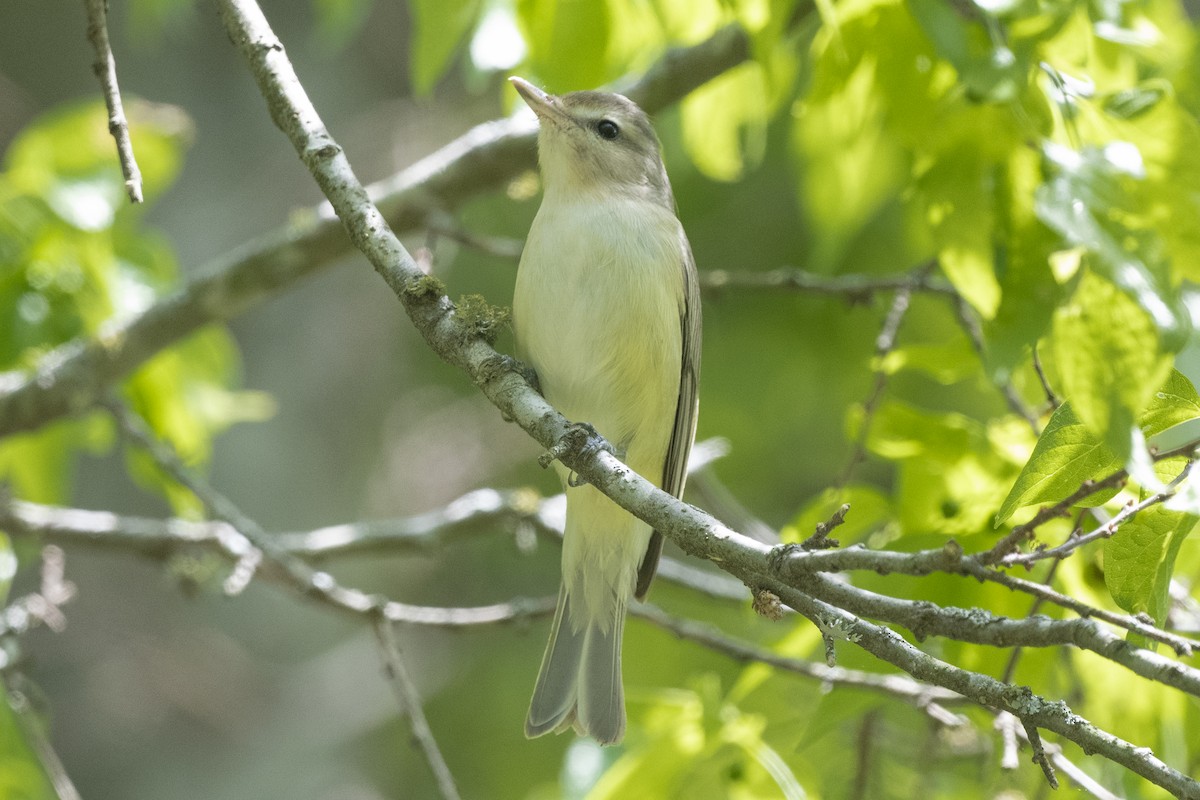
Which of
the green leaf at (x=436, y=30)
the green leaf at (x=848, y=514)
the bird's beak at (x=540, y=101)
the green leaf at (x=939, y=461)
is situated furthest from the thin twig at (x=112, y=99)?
the green leaf at (x=939, y=461)

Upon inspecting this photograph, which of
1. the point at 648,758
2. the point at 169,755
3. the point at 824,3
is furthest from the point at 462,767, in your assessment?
the point at 824,3

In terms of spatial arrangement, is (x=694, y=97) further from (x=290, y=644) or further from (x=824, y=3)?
(x=290, y=644)

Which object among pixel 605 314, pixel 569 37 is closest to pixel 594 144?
pixel 605 314

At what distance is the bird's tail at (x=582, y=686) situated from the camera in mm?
3688

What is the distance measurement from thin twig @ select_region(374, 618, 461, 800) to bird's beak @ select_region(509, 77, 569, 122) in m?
1.86

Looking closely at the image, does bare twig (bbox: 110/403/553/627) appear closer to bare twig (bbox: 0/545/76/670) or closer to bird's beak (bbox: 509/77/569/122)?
bare twig (bbox: 0/545/76/670)

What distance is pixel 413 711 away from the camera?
11.3ft

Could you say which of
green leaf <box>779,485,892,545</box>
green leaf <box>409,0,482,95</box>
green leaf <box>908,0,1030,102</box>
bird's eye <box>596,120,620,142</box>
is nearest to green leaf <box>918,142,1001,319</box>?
green leaf <box>908,0,1030,102</box>

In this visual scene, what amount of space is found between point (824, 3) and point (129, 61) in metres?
6.26

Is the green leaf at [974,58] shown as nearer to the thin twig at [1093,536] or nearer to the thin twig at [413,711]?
the thin twig at [1093,536]

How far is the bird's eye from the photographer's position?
4141mm

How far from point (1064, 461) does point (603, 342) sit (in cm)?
191

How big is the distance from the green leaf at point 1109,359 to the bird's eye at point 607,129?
2.63m

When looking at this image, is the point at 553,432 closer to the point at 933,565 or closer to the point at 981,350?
the point at 933,565
